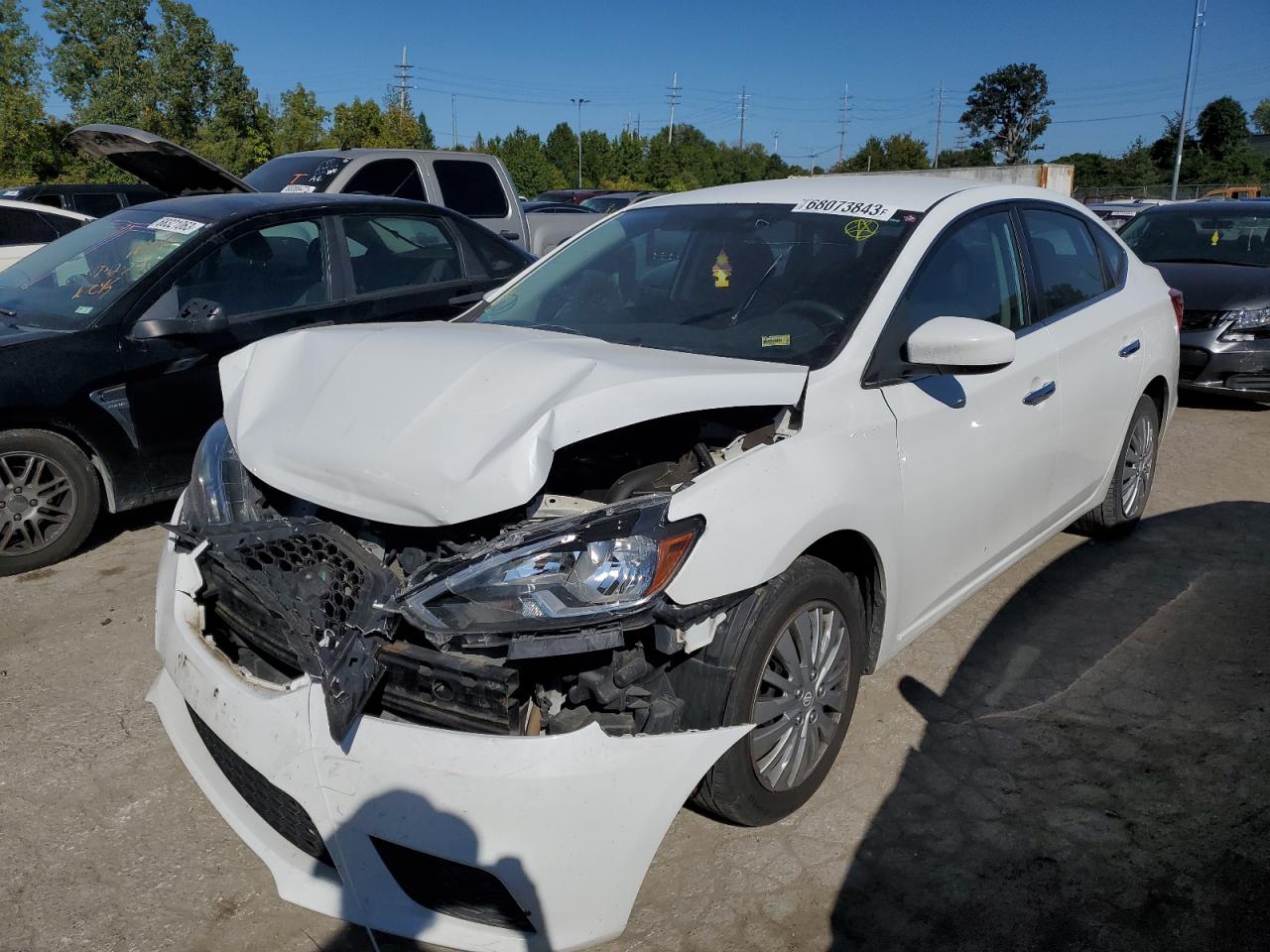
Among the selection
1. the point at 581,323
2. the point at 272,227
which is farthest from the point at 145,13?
the point at 581,323

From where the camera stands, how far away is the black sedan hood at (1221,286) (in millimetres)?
7711

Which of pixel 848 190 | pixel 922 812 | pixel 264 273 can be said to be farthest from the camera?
pixel 264 273

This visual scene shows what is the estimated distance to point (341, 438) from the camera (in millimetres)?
2516

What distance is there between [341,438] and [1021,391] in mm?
2398

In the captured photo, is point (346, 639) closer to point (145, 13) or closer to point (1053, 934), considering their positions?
point (1053, 934)

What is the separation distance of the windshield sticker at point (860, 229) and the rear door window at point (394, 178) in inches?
286

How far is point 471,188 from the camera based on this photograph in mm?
10469

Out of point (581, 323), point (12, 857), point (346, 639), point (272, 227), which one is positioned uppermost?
point (272, 227)

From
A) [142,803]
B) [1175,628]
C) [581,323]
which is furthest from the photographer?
[1175,628]

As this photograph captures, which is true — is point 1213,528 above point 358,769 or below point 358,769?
below

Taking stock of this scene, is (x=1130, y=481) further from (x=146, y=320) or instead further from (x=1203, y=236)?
(x=1203, y=236)

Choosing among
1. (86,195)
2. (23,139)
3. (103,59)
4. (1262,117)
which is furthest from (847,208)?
(1262,117)

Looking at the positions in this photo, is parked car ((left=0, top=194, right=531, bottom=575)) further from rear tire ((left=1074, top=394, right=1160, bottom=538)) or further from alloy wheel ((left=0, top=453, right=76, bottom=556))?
rear tire ((left=1074, top=394, right=1160, bottom=538))

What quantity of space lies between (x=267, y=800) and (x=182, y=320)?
10.1ft
